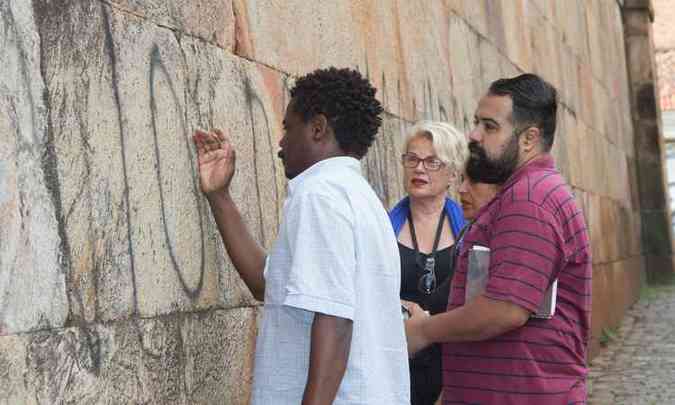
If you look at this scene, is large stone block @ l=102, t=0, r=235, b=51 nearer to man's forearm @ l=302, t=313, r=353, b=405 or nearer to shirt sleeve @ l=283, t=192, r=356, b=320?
shirt sleeve @ l=283, t=192, r=356, b=320

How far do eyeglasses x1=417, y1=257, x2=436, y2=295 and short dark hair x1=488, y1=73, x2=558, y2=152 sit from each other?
35.0 inches

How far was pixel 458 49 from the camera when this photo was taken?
7.63 m

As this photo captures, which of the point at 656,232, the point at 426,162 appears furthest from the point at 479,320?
the point at 656,232

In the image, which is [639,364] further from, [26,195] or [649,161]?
[649,161]

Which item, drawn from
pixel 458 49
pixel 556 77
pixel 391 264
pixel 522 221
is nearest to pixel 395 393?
pixel 391 264

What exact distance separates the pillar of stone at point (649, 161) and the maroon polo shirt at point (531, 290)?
1533 cm

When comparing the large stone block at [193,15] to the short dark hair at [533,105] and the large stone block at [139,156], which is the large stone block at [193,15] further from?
the short dark hair at [533,105]

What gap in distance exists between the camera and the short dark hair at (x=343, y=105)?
9.93ft

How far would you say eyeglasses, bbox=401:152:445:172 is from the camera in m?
4.63

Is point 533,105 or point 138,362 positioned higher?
point 533,105

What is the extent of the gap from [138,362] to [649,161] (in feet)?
53.1

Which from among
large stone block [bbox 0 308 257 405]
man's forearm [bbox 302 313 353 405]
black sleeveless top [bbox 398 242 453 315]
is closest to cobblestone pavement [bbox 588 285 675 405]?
black sleeveless top [bbox 398 242 453 315]

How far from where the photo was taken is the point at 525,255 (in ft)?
10.3

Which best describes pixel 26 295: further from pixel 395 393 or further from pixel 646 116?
pixel 646 116
